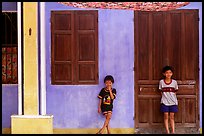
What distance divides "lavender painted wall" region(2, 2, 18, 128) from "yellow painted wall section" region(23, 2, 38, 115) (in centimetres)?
59

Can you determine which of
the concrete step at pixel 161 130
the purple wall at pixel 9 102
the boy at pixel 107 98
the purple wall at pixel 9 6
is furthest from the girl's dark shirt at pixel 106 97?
the purple wall at pixel 9 6

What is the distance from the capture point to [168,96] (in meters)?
7.61

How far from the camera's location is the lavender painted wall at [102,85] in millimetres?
7824

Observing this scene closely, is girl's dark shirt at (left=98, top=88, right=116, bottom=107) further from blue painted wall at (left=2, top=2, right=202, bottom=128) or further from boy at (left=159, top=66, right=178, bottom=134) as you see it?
boy at (left=159, top=66, right=178, bottom=134)

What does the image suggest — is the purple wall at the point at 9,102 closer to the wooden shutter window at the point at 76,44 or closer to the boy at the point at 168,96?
the wooden shutter window at the point at 76,44

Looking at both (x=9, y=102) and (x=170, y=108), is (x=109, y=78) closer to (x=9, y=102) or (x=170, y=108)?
(x=170, y=108)

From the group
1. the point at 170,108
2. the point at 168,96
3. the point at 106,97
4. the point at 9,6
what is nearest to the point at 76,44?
the point at 106,97

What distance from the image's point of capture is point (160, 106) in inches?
308

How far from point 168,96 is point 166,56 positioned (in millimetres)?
826

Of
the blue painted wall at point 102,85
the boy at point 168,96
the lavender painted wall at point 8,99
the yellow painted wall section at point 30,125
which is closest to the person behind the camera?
the yellow painted wall section at point 30,125

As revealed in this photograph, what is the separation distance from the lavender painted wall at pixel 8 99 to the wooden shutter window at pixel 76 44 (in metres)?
0.90

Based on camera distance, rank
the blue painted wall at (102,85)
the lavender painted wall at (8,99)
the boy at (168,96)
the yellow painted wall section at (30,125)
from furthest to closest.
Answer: the lavender painted wall at (8,99) < the blue painted wall at (102,85) < the boy at (168,96) < the yellow painted wall section at (30,125)

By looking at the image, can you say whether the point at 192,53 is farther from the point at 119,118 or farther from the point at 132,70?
the point at 119,118

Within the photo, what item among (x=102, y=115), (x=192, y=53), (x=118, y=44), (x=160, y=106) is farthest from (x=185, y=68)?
(x=102, y=115)
